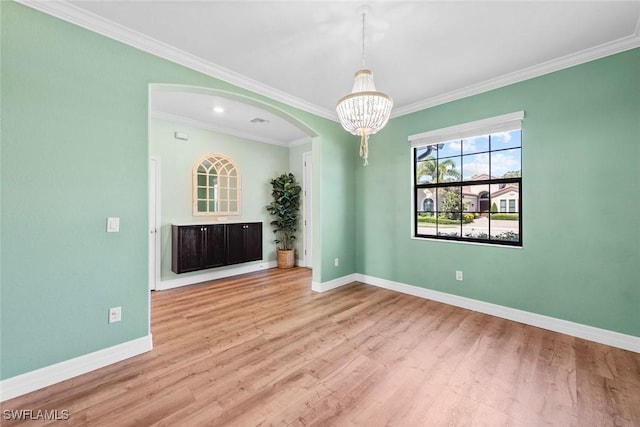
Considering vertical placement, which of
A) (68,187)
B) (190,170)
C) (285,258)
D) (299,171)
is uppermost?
(299,171)

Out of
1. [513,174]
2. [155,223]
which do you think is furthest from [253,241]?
[513,174]

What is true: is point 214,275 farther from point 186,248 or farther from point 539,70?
point 539,70

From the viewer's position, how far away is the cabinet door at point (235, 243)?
468 centimetres

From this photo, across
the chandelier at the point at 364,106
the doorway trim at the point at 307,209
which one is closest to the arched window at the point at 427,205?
the chandelier at the point at 364,106

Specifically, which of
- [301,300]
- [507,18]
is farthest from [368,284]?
[507,18]

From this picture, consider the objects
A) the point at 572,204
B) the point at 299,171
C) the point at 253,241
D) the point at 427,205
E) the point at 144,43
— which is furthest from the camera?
the point at 299,171

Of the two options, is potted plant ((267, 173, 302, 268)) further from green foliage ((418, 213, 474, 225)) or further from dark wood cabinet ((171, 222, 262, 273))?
green foliage ((418, 213, 474, 225))

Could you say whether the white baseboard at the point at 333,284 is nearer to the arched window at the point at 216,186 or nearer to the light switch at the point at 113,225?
the arched window at the point at 216,186

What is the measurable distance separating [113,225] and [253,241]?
2.95 meters

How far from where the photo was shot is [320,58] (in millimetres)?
2576

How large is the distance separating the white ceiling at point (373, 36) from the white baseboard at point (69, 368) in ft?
8.40

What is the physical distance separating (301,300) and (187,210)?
249 centimetres

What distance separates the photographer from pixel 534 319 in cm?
281

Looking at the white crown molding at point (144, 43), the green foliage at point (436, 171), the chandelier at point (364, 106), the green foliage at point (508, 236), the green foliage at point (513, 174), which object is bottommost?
the green foliage at point (508, 236)
